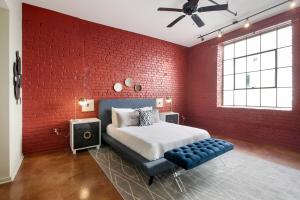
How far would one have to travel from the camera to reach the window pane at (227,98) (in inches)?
191

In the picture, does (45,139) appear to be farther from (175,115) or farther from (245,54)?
(245,54)

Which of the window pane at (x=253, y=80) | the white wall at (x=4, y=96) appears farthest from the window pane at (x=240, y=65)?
the white wall at (x=4, y=96)

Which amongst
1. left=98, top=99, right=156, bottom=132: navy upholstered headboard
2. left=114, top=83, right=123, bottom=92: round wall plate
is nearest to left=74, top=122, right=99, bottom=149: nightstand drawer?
left=98, top=99, right=156, bottom=132: navy upholstered headboard

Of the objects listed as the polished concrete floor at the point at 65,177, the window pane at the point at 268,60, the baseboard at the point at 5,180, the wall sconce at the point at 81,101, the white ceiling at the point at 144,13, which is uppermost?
the white ceiling at the point at 144,13

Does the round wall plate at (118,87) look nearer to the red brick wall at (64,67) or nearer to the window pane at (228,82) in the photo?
the red brick wall at (64,67)

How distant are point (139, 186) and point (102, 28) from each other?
12.1 ft

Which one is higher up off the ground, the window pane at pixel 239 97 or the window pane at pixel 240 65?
the window pane at pixel 240 65

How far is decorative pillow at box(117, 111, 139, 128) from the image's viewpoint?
3494 mm

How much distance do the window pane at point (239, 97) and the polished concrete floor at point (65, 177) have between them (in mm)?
1503

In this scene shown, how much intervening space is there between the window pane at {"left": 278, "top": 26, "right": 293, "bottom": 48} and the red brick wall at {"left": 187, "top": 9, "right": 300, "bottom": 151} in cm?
19

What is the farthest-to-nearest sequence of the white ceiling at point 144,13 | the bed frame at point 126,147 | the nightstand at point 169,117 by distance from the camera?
the nightstand at point 169,117 < the white ceiling at point 144,13 < the bed frame at point 126,147

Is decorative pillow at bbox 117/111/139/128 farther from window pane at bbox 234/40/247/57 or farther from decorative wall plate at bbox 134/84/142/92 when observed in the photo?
window pane at bbox 234/40/247/57

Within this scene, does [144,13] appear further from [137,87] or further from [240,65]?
[240,65]

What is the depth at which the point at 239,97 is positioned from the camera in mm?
4617
